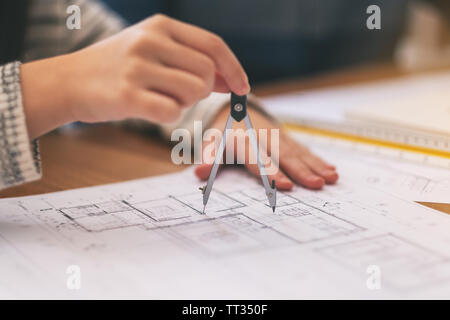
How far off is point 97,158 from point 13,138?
11.3 inches

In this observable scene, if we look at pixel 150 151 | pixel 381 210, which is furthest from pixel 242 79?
pixel 150 151

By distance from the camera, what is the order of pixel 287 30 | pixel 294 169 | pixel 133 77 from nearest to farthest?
pixel 133 77, pixel 294 169, pixel 287 30

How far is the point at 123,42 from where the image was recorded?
498mm

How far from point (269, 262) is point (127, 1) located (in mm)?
1531

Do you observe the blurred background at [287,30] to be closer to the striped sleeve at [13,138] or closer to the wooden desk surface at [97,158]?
the wooden desk surface at [97,158]

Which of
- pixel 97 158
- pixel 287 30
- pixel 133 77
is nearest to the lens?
pixel 133 77

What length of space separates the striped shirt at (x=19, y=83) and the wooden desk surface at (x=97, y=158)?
0.20ft

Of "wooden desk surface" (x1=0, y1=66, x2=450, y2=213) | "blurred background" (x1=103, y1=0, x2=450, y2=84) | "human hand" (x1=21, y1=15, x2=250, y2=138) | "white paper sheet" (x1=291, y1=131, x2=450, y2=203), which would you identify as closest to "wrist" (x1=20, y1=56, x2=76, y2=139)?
"human hand" (x1=21, y1=15, x2=250, y2=138)

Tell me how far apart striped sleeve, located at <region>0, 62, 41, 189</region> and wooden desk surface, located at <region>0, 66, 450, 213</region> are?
11 centimetres

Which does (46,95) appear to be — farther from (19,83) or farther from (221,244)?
(221,244)

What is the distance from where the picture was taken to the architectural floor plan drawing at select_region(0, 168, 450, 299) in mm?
407

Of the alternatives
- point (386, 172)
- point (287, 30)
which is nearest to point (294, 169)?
point (386, 172)

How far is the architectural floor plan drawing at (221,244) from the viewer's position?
0.41m

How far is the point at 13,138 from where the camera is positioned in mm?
510
